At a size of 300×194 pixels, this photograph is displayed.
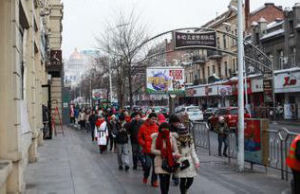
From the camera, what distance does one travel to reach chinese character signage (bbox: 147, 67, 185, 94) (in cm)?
2712

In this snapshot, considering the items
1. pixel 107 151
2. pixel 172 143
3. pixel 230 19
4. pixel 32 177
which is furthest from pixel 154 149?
pixel 230 19

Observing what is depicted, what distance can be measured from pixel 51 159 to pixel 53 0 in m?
30.0

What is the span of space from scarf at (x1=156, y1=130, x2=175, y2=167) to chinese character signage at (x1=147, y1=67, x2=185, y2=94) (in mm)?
18220

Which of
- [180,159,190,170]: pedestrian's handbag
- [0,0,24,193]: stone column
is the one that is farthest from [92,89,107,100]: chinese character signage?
[180,159,190,170]: pedestrian's handbag

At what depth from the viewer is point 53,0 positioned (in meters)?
44.4

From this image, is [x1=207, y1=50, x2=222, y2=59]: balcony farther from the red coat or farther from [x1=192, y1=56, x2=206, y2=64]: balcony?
the red coat

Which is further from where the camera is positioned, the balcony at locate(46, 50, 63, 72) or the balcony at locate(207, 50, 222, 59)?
the balcony at locate(207, 50, 222, 59)

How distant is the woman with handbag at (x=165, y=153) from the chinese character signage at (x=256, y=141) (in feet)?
14.7

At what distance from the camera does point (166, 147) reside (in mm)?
8508

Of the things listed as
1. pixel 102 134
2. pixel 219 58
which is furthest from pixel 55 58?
pixel 219 58

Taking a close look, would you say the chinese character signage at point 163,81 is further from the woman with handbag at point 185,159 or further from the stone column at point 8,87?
the woman with handbag at point 185,159

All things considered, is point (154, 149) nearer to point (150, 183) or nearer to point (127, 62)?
point (150, 183)

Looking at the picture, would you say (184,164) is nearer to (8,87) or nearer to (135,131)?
(8,87)

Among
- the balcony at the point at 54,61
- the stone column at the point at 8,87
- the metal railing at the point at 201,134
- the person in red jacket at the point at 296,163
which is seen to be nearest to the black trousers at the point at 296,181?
the person in red jacket at the point at 296,163
